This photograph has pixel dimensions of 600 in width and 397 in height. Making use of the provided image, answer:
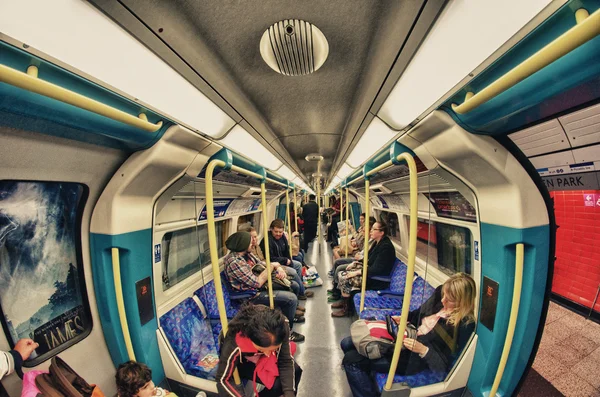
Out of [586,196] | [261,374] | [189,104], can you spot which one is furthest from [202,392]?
[586,196]

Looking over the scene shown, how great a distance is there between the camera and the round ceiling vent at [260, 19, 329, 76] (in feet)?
4.66

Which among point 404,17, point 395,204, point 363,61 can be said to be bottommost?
point 395,204

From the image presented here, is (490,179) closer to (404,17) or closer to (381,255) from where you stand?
(404,17)

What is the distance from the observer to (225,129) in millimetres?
2328

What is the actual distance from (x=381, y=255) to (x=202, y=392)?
336 cm

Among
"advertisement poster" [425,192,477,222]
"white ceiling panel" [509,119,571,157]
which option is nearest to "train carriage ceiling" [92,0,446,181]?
"advertisement poster" [425,192,477,222]

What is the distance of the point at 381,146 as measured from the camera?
9.61 ft

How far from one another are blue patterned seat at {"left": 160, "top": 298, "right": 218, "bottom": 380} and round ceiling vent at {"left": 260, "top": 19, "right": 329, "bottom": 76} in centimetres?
294

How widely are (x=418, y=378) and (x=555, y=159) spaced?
491 cm

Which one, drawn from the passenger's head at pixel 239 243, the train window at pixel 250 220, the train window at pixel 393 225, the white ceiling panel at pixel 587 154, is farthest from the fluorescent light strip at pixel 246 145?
the white ceiling panel at pixel 587 154

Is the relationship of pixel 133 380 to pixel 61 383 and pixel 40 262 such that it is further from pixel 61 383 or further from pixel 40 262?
pixel 40 262

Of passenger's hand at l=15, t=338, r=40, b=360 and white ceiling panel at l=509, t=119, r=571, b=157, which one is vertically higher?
white ceiling panel at l=509, t=119, r=571, b=157

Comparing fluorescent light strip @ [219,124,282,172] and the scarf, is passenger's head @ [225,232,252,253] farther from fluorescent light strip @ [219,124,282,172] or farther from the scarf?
the scarf

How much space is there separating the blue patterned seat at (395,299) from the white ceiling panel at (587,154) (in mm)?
3353
